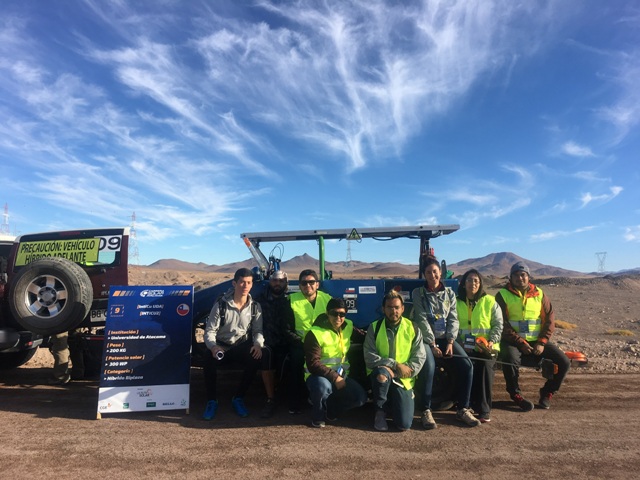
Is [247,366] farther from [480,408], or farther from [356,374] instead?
[480,408]

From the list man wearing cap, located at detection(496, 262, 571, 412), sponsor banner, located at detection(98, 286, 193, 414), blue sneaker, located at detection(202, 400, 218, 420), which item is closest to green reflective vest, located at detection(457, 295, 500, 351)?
man wearing cap, located at detection(496, 262, 571, 412)

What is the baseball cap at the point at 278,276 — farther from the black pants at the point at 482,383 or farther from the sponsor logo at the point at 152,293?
the black pants at the point at 482,383

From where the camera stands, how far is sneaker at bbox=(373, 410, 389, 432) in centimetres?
455

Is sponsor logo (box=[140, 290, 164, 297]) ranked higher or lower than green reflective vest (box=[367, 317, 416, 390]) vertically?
higher

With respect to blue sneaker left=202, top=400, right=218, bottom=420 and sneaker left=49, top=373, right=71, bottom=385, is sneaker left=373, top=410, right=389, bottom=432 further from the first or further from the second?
sneaker left=49, top=373, right=71, bottom=385

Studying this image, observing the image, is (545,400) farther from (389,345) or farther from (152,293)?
(152,293)

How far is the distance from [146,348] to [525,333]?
4.84m

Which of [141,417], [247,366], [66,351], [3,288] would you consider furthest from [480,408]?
[3,288]

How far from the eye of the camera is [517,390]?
5406 mm

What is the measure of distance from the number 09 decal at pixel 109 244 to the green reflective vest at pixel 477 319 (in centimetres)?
516

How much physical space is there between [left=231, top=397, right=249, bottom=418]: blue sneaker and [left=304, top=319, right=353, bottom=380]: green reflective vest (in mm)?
867

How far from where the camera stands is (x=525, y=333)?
5605 mm

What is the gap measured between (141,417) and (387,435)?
284 cm

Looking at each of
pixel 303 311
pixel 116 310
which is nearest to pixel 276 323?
pixel 303 311
